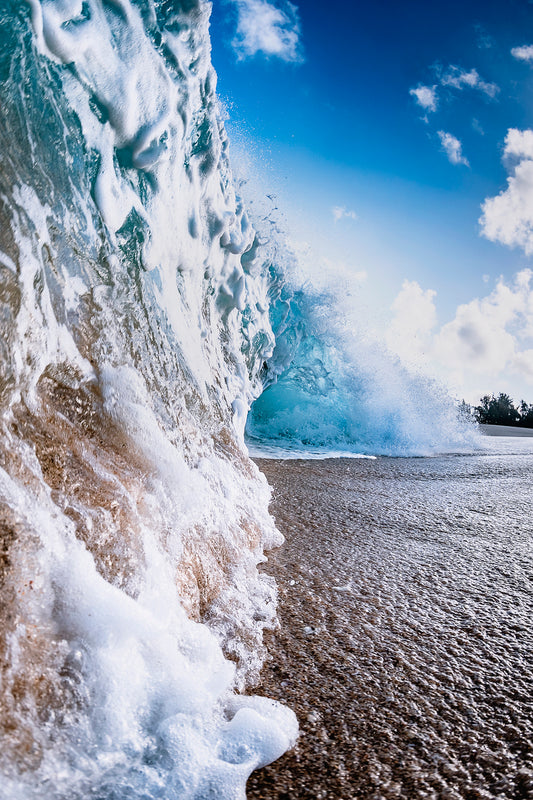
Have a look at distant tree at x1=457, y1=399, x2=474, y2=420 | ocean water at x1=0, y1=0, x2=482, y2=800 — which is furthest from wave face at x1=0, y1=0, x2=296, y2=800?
distant tree at x1=457, y1=399, x2=474, y2=420

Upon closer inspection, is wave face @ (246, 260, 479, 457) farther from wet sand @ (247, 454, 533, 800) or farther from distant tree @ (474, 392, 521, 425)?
distant tree @ (474, 392, 521, 425)

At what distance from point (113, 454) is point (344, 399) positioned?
5715mm

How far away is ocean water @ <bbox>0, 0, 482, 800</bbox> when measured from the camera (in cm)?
70

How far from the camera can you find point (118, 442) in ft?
3.73

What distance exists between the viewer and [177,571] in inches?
42.6

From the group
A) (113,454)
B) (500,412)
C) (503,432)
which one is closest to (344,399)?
(113,454)

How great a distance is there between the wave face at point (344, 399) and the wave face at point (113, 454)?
4.46m

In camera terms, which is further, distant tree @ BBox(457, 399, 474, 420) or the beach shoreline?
the beach shoreline

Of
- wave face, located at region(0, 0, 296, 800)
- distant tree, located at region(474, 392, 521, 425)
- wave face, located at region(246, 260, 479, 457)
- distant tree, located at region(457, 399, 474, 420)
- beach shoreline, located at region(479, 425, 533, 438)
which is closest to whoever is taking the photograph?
wave face, located at region(0, 0, 296, 800)

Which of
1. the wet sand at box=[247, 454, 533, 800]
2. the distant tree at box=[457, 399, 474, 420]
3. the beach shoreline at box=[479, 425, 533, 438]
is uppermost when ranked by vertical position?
the distant tree at box=[457, 399, 474, 420]

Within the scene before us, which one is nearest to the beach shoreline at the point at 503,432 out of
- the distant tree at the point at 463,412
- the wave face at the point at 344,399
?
the distant tree at the point at 463,412

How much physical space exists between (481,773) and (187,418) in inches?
45.0

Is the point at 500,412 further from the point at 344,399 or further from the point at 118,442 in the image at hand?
the point at 118,442

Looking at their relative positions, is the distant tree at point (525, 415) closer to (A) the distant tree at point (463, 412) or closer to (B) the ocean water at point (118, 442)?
(A) the distant tree at point (463, 412)
